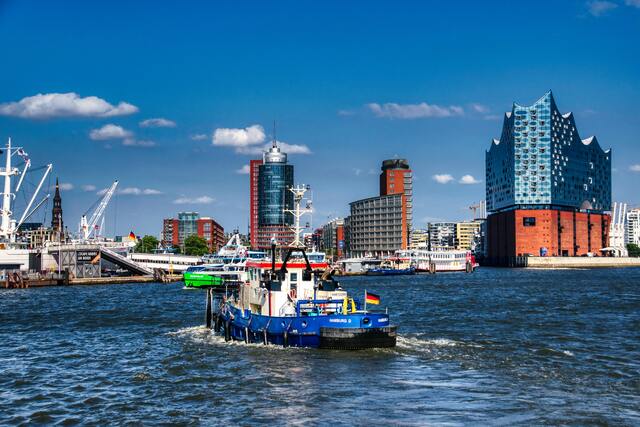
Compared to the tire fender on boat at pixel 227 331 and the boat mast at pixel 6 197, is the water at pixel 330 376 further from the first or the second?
the boat mast at pixel 6 197

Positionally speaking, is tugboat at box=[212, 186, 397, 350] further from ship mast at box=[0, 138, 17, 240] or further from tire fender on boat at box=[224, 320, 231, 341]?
ship mast at box=[0, 138, 17, 240]

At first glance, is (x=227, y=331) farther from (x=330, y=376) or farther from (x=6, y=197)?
(x=6, y=197)

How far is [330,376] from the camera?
37.1m

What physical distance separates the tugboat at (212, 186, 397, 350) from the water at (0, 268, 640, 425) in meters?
0.90

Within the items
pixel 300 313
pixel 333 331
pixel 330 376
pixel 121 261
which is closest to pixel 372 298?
pixel 300 313

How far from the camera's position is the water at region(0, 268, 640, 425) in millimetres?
30312

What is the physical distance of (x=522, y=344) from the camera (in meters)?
48.9

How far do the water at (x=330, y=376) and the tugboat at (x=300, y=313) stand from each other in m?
0.90

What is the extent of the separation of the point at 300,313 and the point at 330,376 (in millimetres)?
9107

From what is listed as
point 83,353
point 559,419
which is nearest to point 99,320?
point 83,353

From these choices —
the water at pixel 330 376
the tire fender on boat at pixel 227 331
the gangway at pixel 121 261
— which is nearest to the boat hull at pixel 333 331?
the water at pixel 330 376

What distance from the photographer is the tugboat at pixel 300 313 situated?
142 feet

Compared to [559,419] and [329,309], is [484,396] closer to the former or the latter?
[559,419]

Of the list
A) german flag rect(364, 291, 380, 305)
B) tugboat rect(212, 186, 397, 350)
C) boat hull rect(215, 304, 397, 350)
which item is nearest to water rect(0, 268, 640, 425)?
boat hull rect(215, 304, 397, 350)
